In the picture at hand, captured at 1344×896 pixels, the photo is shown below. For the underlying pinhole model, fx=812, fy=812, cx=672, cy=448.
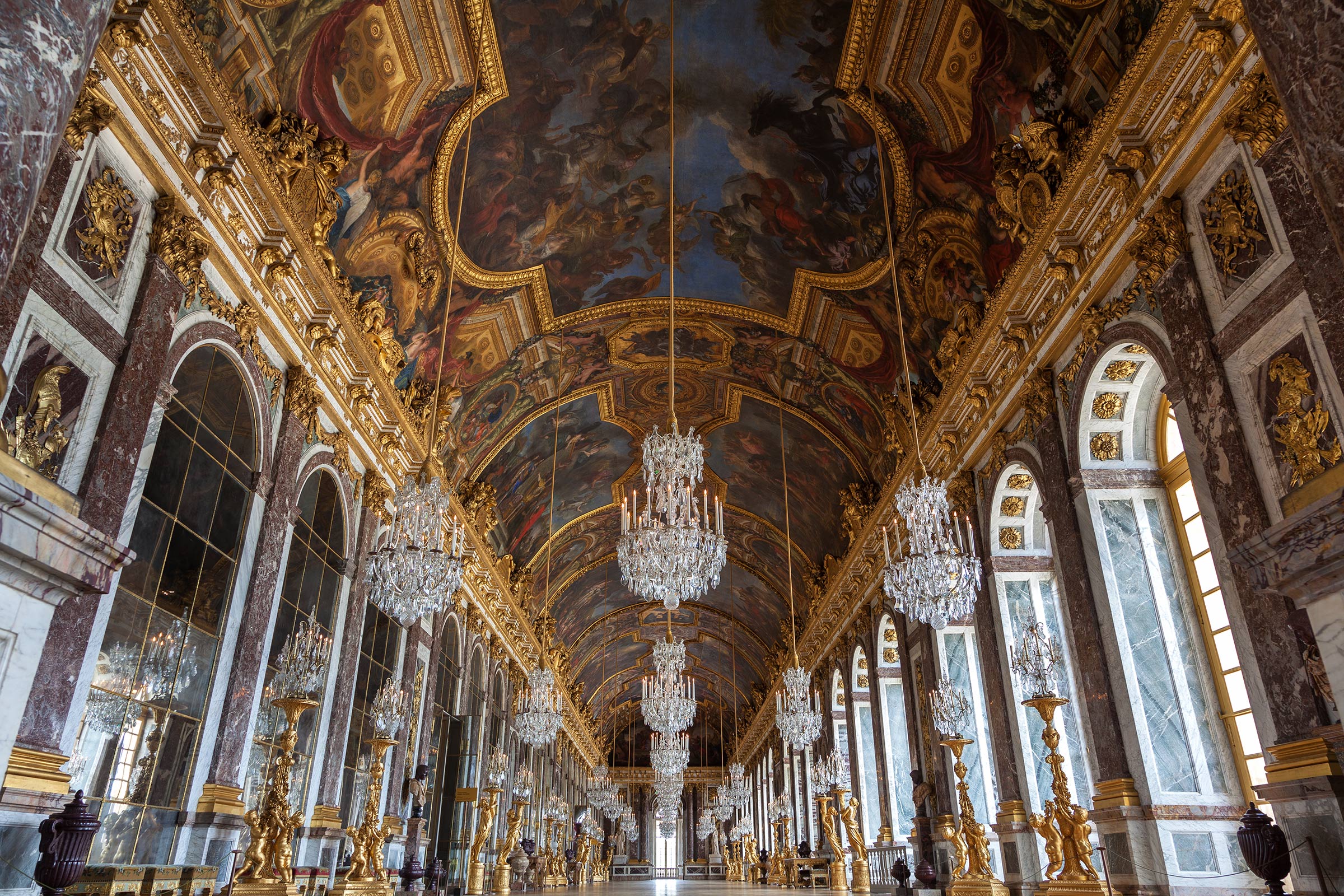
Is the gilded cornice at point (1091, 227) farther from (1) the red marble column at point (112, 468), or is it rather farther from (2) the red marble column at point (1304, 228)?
(1) the red marble column at point (112, 468)

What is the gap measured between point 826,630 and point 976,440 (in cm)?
1139

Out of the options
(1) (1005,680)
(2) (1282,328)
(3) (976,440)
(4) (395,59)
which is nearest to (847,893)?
(1) (1005,680)

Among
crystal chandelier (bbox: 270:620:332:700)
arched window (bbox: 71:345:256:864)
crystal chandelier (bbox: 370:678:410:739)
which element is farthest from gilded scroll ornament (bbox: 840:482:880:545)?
arched window (bbox: 71:345:256:864)

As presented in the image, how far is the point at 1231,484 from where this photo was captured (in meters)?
5.88

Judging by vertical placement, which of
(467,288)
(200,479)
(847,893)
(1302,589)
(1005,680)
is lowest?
Result: (847,893)

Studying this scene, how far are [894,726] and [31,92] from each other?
16.9 m

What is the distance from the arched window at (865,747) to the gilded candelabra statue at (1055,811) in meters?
10.7

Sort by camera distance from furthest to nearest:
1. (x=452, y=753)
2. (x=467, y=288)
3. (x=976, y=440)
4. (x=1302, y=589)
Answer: (x=452, y=753)
(x=467, y=288)
(x=976, y=440)
(x=1302, y=589)

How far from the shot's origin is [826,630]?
70.8 ft

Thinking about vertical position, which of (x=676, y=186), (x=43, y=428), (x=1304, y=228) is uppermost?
(x=676, y=186)

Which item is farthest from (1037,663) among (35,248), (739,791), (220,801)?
(739,791)

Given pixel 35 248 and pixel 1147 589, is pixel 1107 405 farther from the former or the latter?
pixel 35 248

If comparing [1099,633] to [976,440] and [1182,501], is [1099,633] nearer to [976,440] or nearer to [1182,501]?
[1182,501]

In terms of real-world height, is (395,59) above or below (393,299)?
above
